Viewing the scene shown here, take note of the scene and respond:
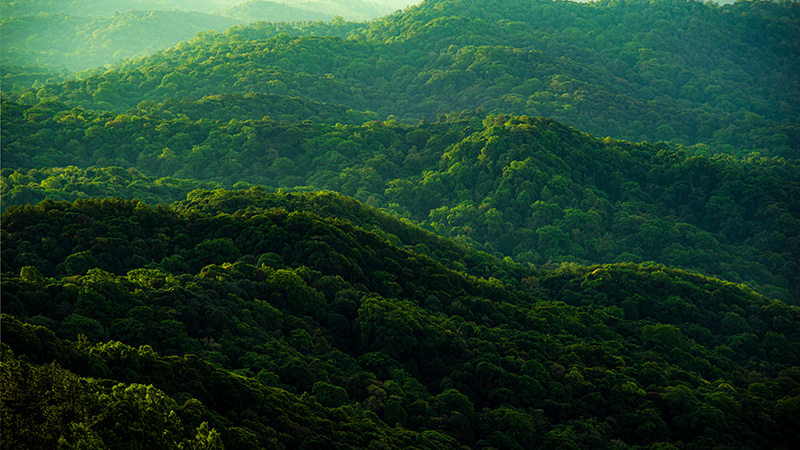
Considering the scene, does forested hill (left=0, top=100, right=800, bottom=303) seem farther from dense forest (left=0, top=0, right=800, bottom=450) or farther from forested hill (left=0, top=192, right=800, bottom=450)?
forested hill (left=0, top=192, right=800, bottom=450)

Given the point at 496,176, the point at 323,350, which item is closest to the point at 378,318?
the point at 323,350

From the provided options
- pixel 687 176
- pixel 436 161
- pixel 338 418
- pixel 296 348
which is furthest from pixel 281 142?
pixel 338 418

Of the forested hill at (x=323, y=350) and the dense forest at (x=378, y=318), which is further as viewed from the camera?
the dense forest at (x=378, y=318)

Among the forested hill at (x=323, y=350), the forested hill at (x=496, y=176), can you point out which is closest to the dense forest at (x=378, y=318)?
the forested hill at (x=323, y=350)

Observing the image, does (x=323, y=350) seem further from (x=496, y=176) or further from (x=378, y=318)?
(x=496, y=176)

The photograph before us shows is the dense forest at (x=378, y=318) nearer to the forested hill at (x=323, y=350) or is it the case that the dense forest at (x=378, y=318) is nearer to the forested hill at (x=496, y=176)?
the forested hill at (x=323, y=350)

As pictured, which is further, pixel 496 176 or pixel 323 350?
pixel 496 176

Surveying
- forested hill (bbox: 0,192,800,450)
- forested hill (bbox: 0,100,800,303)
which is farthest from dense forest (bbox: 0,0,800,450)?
forested hill (bbox: 0,100,800,303)
